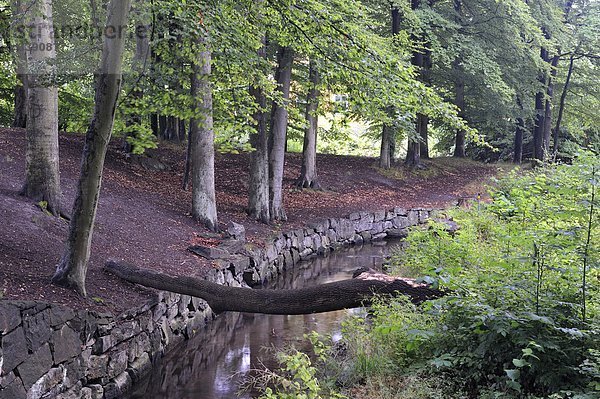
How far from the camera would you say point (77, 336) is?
19.6 ft

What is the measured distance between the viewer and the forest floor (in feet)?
23.6

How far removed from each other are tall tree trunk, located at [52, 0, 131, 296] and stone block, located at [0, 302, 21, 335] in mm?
1446

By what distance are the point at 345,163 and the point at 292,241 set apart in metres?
9.71

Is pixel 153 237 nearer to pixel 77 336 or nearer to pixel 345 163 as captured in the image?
pixel 77 336

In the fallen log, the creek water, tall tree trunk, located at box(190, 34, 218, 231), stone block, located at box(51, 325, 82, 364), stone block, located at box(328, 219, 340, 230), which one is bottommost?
the creek water

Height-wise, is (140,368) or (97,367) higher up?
(97,367)

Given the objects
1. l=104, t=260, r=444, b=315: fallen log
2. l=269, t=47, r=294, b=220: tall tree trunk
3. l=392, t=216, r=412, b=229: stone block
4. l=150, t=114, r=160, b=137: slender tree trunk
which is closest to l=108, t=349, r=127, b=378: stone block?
l=104, t=260, r=444, b=315: fallen log

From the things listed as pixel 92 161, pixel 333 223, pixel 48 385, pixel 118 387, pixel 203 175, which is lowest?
pixel 118 387

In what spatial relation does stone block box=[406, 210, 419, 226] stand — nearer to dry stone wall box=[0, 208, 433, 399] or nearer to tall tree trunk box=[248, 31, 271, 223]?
tall tree trunk box=[248, 31, 271, 223]

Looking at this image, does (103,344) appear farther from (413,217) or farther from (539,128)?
(539,128)

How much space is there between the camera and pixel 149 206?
12.2 metres

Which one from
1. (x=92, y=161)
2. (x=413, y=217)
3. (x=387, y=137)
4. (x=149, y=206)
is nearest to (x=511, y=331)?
(x=92, y=161)

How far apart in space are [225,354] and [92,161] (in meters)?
3.29

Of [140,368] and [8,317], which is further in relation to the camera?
[140,368]
